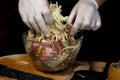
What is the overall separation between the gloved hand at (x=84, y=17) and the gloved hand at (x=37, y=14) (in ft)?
0.40

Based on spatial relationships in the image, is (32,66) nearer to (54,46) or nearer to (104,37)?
(54,46)

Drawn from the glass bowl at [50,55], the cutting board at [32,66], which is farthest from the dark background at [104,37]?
the glass bowl at [50,55]

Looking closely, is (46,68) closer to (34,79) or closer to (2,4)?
(34,79)

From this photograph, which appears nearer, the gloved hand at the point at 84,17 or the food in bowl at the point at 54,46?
the food in bowl at the point at 54,46

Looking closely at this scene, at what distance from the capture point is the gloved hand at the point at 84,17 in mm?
1226

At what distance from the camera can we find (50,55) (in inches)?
44.3

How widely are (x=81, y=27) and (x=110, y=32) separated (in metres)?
0.47

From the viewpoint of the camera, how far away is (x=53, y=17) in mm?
1188

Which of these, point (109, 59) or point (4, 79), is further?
point (109, 59)

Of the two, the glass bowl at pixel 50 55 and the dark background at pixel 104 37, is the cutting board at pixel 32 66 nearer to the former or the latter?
the glass bowl at pixel 50 55

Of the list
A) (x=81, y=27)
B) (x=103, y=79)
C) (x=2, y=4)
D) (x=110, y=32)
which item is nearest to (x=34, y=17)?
(x=81, y=27)

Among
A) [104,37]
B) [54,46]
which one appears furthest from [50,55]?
[104,37]

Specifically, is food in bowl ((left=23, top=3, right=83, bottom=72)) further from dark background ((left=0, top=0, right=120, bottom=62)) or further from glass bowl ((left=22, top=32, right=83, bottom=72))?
dark background ((left=0, top=0, right=120, bottom=62))

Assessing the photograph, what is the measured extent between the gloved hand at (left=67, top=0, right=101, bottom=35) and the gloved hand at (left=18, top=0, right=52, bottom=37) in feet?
0.40
